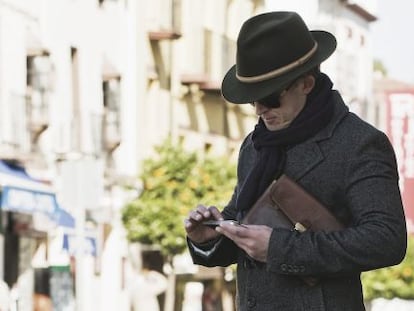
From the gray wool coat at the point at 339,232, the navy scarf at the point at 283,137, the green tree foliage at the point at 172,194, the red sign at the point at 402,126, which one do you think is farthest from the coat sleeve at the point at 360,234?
the red sign at the point at 402,126

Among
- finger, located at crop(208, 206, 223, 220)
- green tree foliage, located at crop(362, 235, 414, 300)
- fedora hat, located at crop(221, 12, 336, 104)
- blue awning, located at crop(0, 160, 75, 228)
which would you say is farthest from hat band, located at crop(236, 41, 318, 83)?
green tree foliage, located at crop(362, 235, 414, 300)

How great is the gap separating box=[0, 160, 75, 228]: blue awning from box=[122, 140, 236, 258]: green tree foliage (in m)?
5.18

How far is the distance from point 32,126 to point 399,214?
25.9 metres

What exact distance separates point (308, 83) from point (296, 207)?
340 mm

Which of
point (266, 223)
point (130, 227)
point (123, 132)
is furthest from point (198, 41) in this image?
point (266, 223)

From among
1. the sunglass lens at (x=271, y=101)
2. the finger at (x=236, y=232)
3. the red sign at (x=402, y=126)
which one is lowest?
the red sign at (x=402, y=126)

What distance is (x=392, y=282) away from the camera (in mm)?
37656

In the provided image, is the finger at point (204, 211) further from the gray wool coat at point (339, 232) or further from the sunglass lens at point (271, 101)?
the sunglass lens at point (271, 101)

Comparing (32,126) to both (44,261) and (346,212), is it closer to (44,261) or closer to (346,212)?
(44,261)

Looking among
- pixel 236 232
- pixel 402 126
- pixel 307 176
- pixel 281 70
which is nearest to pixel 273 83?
pixel 281 70

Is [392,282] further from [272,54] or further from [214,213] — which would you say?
[272,54]

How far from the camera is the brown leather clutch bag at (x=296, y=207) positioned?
16.5ft

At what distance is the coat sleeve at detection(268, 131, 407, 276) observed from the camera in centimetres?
495

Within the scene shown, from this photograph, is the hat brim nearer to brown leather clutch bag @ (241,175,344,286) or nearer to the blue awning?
brown leather clutch bag @ (241,175,344,286)
